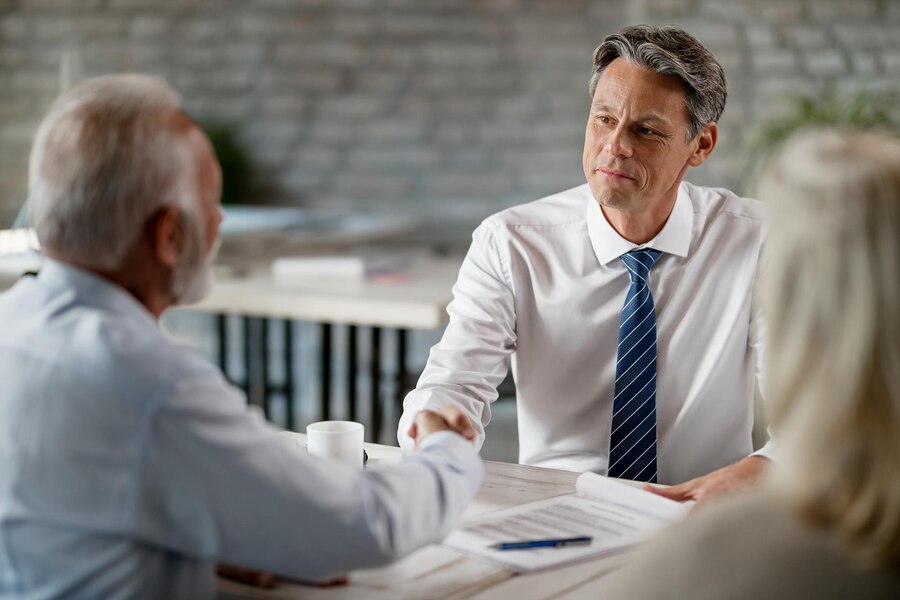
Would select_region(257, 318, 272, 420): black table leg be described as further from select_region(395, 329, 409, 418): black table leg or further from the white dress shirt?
the white dress shirt

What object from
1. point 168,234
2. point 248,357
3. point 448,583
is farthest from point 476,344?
point 248,357

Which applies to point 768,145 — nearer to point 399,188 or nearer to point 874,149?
point 399,188

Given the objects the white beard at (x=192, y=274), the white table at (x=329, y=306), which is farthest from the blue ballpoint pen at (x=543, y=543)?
the white table at (x=329, y=306)

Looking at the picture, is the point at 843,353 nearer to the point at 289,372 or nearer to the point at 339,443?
the point at 339,443

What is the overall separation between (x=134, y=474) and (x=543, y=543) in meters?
0.53

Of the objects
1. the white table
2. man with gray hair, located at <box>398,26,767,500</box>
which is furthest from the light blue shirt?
the white table

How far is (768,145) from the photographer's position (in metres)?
4.44

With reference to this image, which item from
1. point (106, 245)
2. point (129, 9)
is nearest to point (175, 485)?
point (106, 245)

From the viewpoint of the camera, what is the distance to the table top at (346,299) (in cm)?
307

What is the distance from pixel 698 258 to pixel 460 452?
88 centimetres

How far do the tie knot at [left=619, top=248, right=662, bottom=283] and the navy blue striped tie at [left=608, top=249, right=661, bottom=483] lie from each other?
0.02 m

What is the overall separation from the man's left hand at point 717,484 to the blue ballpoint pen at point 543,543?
22cm

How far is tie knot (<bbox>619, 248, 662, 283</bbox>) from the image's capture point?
78.4 inches

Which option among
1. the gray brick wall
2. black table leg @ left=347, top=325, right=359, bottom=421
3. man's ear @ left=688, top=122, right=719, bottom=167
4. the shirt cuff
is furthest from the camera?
the gray brick wall
